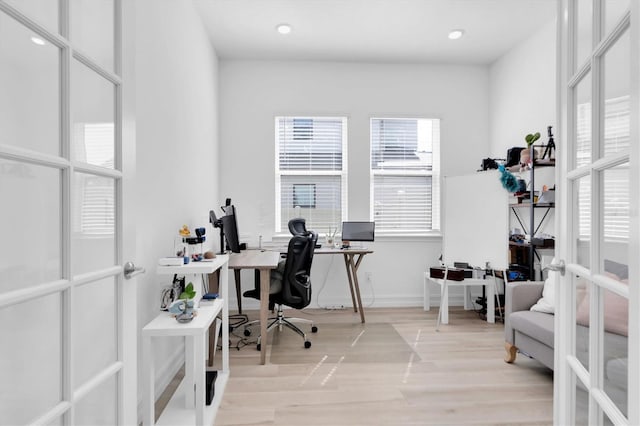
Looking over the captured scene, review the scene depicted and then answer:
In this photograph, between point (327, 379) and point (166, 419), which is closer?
point (166, 419)

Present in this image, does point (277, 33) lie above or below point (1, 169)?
above

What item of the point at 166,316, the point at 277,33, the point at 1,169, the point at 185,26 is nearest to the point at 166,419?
the point at 166,316

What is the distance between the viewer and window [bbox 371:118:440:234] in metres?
4.30

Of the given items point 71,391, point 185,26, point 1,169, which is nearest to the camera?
point 1,169

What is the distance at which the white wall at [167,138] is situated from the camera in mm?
1968

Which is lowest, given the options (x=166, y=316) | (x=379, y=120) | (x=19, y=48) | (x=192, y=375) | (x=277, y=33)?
(x=192, y=375)

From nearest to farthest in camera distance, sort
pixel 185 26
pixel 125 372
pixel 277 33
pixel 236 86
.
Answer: pixel 125 372 → pixel 185 26 → pixel 277 33 → pixel 236 86

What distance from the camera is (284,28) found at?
342cm

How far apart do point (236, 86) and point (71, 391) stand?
379 centimetres

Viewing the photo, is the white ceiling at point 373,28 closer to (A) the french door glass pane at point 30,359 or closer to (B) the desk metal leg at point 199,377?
(B) the desk metal leg at point 199,377

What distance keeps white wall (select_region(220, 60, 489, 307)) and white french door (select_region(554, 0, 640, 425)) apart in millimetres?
2954

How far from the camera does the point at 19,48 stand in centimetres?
82

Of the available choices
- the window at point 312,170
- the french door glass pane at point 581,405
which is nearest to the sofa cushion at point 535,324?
the french door glass pane at point 581,405

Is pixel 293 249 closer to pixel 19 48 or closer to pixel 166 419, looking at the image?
pixel 166 419
